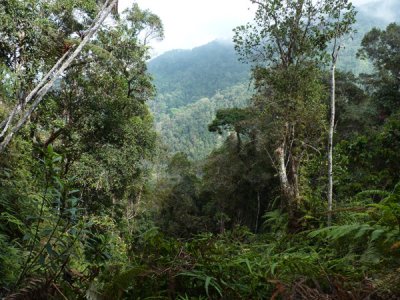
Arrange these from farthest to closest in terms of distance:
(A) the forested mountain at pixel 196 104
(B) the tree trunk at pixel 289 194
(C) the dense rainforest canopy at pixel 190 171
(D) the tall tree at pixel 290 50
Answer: (A) the forested mountain at pixel 196 104, (D) the tall tree at pixel 290 50, (B) the tree trunk at pixel 289 194, (C) the dense rainforest canopy at pixel 190 171

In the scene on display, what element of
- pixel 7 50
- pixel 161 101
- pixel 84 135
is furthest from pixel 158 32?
pixel 161 101

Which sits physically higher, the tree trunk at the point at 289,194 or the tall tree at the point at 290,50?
the tall tree at the point at 290,50

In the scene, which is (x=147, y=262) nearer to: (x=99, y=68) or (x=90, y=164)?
(x=90, y=164)

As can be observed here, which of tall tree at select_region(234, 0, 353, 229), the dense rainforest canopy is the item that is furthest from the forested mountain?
tall tree at select_region(234, 0, 353, 229)

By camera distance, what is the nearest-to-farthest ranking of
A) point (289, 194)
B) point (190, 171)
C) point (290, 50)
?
point (289, 194) → point (290, 50) → point (190, 171)

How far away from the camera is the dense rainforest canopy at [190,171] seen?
1695mm

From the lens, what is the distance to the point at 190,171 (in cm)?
2794

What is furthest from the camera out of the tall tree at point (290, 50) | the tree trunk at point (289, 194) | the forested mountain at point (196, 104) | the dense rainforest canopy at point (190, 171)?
the forested mountain at point (196, 104)

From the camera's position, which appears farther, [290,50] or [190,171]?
[190,171]

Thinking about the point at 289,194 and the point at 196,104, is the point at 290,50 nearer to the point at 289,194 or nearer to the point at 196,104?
the point at 289,194

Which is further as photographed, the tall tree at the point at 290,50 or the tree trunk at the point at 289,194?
the tall tree at the point at 290,50

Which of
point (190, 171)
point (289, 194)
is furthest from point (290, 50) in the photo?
point (190, 171)

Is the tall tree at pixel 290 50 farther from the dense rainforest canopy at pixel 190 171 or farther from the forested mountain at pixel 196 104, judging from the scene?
the forested mountain at pixel 196 104

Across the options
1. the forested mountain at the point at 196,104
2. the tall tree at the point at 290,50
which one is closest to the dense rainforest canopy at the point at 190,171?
the tall tree at the point at 290,50
